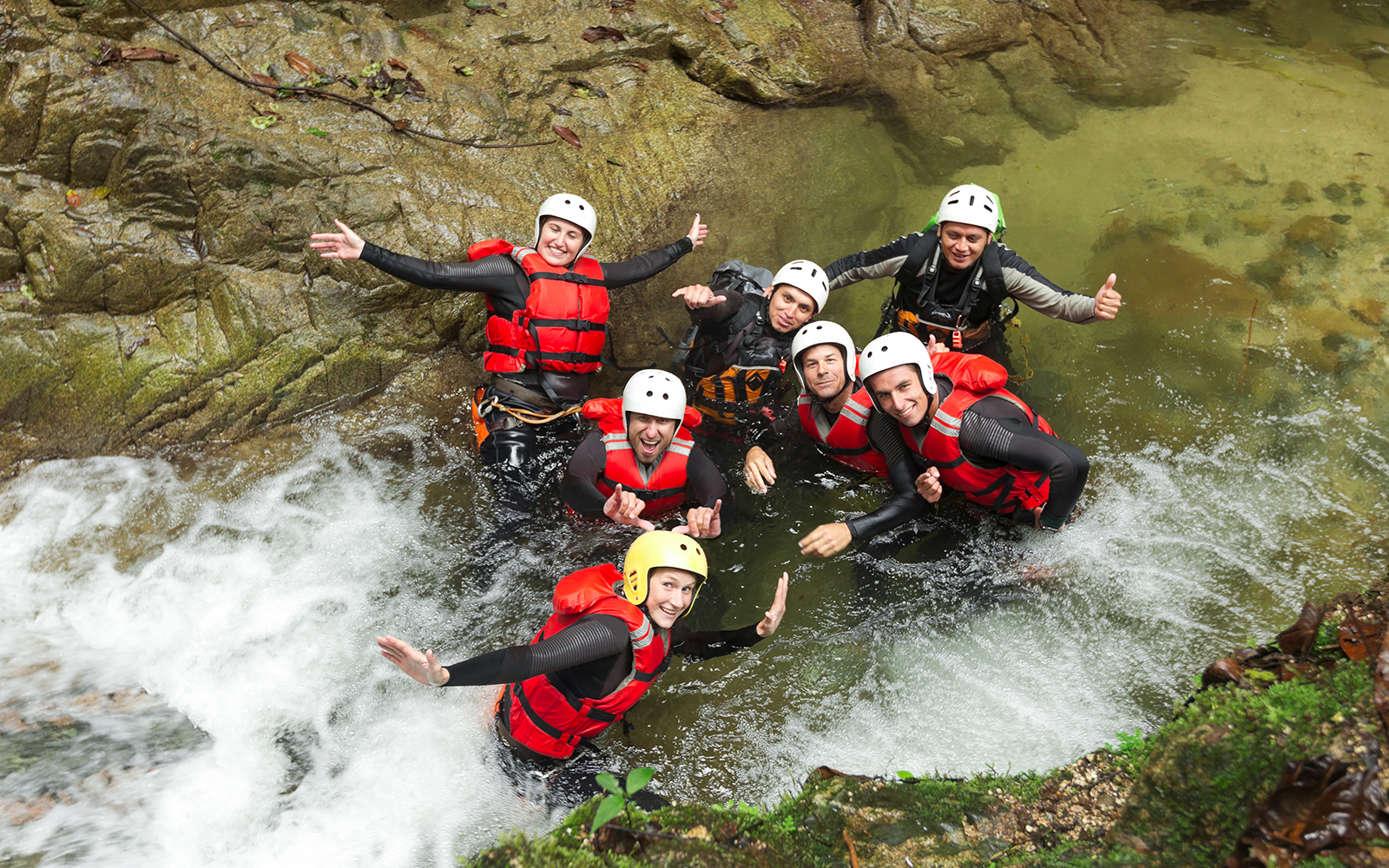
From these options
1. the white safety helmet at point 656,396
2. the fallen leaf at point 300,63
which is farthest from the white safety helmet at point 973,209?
the fallen leaf at point 300,63

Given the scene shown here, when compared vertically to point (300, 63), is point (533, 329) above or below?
below

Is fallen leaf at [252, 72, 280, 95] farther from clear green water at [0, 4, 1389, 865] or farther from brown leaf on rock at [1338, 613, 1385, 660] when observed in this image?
brown leaf on rock at [1338, 613, 1385, 660]

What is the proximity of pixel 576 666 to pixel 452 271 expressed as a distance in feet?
10.6

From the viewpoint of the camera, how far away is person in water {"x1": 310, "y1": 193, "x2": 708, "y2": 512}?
620cm

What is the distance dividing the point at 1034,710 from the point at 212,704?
191 inches

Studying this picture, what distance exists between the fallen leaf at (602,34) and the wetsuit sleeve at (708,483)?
4845mm

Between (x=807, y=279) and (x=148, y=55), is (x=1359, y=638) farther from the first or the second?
(x=148, y=55)

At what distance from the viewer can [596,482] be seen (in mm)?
5699

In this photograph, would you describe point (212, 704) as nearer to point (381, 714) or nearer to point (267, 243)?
point (381, 714)

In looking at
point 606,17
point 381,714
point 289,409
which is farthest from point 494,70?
point 381,714

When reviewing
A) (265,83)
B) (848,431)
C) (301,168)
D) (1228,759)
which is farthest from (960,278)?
(265,83)

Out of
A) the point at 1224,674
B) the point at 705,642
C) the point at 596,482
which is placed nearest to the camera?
the point at 1224,674

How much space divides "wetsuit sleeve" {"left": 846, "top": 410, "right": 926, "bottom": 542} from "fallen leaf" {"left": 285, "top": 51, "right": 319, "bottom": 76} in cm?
542

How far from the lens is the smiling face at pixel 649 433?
549cm
